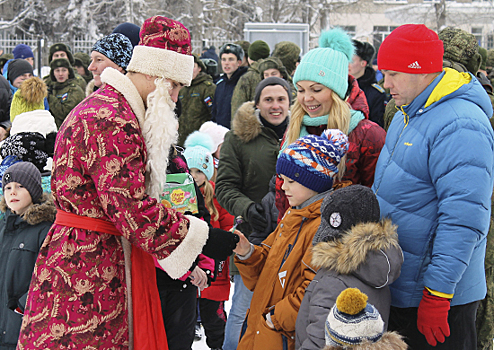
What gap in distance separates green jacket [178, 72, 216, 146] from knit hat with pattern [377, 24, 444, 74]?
4812mm

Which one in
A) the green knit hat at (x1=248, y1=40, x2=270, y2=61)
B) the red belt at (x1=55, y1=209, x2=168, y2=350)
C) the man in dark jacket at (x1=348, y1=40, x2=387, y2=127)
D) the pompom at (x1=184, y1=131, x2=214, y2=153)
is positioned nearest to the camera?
the red belt at (x1=55, y1=209, x2=168, y2=350)

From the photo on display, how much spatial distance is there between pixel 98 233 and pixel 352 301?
1.00m

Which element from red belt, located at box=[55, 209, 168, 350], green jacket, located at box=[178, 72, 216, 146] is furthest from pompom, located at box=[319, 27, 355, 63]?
green jacket, located at box=[178, 72, 216, 146]

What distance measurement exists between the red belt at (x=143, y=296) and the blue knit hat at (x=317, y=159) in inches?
31.3

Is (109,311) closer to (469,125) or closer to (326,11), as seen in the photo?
(469,125)

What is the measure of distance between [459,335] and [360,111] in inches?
49.9

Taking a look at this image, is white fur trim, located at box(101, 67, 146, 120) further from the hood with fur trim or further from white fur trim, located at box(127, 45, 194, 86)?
the hood with fur trim

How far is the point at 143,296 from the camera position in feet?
7.06

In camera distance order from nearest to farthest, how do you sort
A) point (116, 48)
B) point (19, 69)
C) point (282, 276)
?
point (282, 276) < point (116, 48) < point (19, 69)

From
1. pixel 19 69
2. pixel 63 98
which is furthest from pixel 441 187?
pixel 19 69

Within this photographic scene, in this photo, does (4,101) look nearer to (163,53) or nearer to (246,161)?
(246,161)

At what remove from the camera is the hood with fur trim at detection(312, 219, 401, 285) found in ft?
6.54

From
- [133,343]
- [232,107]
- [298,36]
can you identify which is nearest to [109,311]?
[133,343]

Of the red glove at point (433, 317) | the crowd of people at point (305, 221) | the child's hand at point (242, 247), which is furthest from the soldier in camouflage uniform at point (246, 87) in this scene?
the red glove at point (433, 317)
